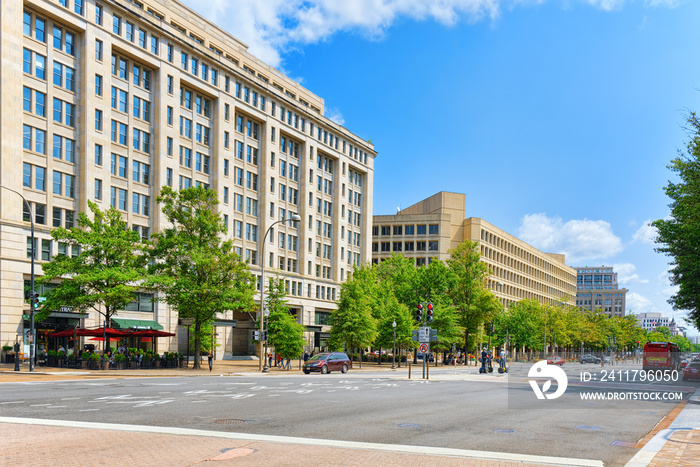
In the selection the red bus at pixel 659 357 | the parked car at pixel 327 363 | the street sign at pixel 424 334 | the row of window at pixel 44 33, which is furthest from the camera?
the red bus at pixel 659 357

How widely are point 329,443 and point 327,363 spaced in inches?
1386

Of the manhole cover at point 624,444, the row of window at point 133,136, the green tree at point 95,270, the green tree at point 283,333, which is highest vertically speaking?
the row of window at point 133,136

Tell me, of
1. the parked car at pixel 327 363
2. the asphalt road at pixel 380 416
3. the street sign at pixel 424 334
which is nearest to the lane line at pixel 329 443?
the asphalt road at pixel 380 416

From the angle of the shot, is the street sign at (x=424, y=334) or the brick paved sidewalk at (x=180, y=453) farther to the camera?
the street sign at (x=424, y=334)

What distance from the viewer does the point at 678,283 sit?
4872cm

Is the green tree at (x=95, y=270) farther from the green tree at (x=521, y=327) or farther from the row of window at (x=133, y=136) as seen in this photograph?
the green tree at (x=521, y=327)

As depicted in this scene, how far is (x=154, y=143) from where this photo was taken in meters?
64.2

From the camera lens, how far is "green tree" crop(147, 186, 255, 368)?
4544cm

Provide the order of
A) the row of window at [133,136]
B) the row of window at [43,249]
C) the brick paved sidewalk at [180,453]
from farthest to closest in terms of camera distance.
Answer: the row of window at [133,136] → the row of window at [43,249] → the brick paved sidewalk at [180,453]

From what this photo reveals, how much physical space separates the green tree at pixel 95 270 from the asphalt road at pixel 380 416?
2013 centimetres

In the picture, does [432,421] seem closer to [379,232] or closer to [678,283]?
[678,283]

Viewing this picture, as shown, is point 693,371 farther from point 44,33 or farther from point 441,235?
point 441,235

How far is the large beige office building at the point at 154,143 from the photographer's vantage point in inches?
2015

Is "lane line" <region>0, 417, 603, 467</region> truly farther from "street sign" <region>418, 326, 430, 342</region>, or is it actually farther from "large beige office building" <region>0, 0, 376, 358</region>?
"large beige office building" <region>0, 0, 376, 358</region>
